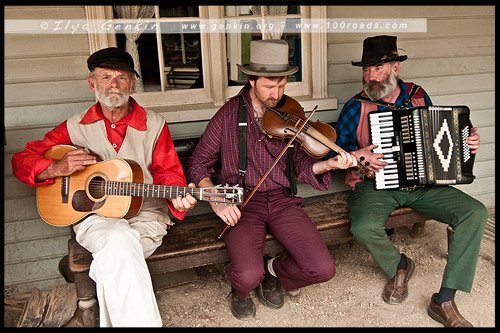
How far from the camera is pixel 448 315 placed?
2.71m

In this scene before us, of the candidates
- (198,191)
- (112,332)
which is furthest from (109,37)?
(112,332)

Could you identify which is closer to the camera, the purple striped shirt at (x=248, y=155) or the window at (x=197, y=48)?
the purple striped shirt at (x=248, y=155)

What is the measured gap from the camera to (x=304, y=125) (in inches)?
105

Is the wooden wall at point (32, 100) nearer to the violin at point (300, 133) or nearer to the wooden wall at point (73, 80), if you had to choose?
the wooden wall at point (73, 80)

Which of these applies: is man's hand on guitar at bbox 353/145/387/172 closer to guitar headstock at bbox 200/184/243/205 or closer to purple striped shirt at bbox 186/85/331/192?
purple striped shirt at bbox 186/85/331/192

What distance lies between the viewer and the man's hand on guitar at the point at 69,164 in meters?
2.52

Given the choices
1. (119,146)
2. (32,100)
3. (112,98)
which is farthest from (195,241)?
(32,100)

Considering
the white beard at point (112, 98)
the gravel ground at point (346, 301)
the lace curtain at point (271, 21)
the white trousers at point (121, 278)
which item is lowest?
the gravel ground at point (346, 301)

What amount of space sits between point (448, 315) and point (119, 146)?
2.15 m

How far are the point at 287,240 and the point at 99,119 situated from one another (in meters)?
1.31

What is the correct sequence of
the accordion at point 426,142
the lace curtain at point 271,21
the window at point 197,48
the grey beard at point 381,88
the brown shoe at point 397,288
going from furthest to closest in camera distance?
the lace curtain at point 271,21 < the window at point 197,48 < the grey beard at point 381,88 < the brown shoe at point 397,288 < the accordion at point 426,142

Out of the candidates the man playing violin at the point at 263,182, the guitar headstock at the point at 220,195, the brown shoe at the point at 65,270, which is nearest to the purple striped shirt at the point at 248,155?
the man playing violin at the point at 263,182

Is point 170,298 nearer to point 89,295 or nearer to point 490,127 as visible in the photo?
point 89,295

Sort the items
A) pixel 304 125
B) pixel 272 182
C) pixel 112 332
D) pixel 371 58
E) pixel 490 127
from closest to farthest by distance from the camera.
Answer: pixel 112 332, pixel 304 125, pixel 272 182, pixel 371 58, pixel 490 127
